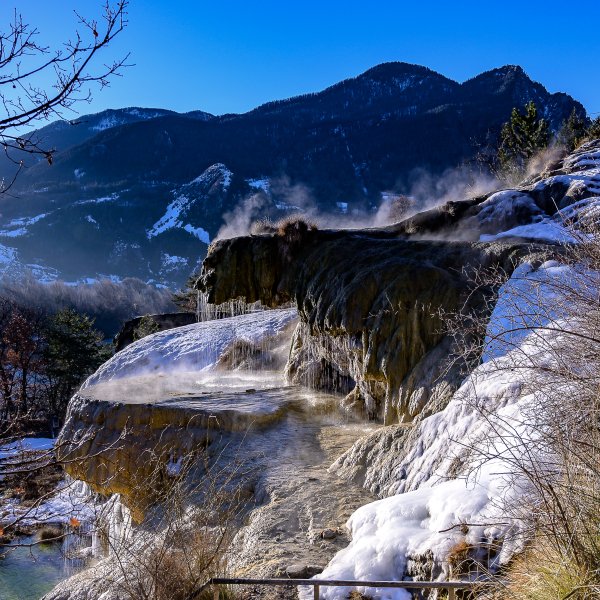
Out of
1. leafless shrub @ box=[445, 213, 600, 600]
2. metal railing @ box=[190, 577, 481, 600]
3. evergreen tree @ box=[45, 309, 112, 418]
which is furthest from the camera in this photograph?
evergreen tree @ box=[45, 309, 112, 418]

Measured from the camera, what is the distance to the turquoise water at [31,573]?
36.8 ft

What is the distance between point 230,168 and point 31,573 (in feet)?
379

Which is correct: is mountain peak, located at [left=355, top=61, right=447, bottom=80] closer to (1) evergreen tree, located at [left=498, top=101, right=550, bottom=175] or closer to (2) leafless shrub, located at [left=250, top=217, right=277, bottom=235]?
(1) evergreen tree, located at [left=498, top=101, right=550, bottom=175]

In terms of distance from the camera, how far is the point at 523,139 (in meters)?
29.4

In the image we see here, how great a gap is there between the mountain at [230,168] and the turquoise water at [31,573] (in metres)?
87.9

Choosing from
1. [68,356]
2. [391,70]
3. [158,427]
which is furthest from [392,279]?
[391,70]

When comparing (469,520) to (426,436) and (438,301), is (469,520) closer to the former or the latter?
(426,436)

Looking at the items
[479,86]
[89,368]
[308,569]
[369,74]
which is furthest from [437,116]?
[308,569]

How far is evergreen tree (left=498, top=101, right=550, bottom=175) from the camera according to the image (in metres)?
26.6

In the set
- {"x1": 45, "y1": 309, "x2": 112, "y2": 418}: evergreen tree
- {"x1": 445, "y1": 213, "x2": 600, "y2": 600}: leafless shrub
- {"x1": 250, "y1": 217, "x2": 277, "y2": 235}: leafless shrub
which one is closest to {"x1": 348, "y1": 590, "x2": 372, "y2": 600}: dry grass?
{"x1": 445, "y1": 213, "x2": 600, "y2": 600}: leafless shrub

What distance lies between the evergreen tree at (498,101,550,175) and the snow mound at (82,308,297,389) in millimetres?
13000

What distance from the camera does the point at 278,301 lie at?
13.7 m

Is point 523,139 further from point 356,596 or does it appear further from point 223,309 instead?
point 356,596

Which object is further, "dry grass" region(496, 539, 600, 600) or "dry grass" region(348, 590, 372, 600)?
"dry grass" region(348, 590, 372, 600)
